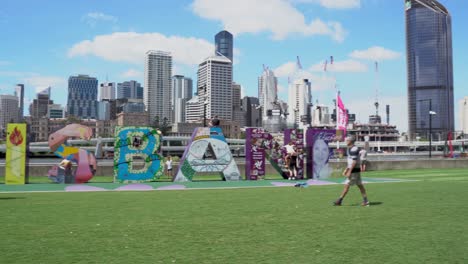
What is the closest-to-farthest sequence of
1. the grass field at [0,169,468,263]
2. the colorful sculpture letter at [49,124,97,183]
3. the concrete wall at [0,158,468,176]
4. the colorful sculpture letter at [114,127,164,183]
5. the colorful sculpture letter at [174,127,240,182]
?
the grass field at [0,169,468,263], the colorful sculpture letter at [49,124,97,183], the colorful sculpture letter at [114,127,164,183], the colorful sculpture letter at [174,127,240,182], the concrete wall at [0,158,468,176]

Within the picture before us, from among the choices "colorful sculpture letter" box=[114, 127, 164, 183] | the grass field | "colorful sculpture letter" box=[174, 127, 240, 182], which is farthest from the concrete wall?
the grass field

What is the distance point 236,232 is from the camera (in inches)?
309

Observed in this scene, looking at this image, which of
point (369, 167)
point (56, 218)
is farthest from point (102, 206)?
point (369, 167)

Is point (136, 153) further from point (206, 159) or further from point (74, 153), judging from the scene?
point (206, 159)

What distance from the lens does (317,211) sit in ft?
34.7

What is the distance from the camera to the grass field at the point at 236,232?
6.12 m

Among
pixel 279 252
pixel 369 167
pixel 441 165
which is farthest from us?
pixel 441 165

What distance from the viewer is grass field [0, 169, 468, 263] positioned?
241 inches

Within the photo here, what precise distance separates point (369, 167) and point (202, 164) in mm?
15348

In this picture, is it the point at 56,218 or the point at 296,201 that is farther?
the point at 296,201

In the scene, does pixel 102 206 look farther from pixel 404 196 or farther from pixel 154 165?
pixel 154 165

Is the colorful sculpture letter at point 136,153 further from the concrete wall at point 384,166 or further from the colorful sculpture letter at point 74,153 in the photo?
the concrete wall at point 384,166

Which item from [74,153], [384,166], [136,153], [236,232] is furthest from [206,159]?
[384,166]

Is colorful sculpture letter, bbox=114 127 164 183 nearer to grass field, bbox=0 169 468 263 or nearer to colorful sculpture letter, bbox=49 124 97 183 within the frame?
colorful sculpture letter, bbox=49 124 97 183
